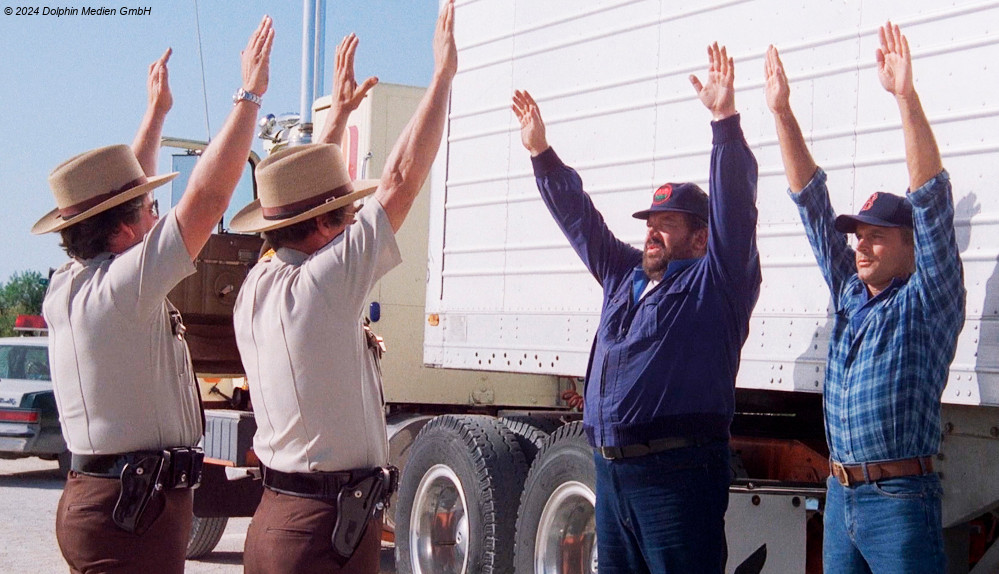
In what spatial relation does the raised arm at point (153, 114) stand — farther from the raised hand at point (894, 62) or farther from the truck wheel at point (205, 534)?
the truck wheel at point (205, 534)

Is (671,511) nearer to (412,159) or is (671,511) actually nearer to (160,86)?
(412,159)

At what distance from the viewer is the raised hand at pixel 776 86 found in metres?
4.45

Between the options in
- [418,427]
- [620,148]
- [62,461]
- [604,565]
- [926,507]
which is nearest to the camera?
[926,507]

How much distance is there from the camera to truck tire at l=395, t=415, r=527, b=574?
6.43 meters

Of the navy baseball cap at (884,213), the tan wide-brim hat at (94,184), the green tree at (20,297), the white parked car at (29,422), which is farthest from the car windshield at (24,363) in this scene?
the green tree at (20,297)

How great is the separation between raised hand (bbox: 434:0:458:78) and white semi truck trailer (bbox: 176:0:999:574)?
5.36ft

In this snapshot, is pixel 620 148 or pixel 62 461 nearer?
pixel 620 148

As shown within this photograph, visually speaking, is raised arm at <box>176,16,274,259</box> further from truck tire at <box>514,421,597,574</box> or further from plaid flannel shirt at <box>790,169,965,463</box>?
truck tire at <box>514,421,597,574</box>

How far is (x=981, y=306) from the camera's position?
418 cm

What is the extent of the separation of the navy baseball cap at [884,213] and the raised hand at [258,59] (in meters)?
1.92

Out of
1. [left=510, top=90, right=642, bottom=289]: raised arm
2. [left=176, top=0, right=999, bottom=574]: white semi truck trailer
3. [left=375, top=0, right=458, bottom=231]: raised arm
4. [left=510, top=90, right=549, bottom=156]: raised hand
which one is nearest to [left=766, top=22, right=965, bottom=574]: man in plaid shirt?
[left=176, top=0, right=999, bottom=574]: white semi truck trailer

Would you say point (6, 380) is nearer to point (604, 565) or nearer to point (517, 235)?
point (517, 235)

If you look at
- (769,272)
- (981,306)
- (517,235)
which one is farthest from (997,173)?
(517,235)

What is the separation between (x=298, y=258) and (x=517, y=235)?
271 centimetres
